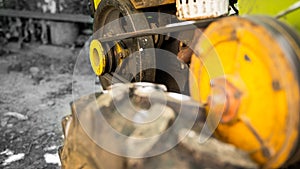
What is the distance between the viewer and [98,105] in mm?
1223

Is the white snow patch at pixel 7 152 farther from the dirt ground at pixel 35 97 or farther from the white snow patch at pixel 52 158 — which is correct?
the white snow patch at pixel 52 158

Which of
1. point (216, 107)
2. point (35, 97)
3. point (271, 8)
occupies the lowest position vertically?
point (35, 97)

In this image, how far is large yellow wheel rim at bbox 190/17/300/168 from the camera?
90 cm

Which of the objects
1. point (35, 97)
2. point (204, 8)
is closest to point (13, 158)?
point (35, 97)

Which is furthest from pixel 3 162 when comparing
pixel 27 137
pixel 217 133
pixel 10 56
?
pixel 10 56

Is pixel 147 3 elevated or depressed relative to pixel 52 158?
elevated

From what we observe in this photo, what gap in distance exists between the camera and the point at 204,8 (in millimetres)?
1652

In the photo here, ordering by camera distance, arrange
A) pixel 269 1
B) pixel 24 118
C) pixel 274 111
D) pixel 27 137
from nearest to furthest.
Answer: pixel 274 111
pixel 269 1
pixel 27 137
pixel 24 118

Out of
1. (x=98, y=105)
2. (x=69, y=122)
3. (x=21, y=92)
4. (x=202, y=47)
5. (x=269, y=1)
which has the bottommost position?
(x=21, y=92)

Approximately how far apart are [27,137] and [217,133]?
259cm

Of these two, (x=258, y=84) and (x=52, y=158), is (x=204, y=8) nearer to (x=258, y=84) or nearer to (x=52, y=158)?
(x=258, y=84)

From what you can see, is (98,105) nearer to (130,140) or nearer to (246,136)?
(130,140)

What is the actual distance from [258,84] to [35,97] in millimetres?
3749

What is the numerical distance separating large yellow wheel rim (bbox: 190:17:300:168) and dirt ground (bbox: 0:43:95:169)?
2.13 m
